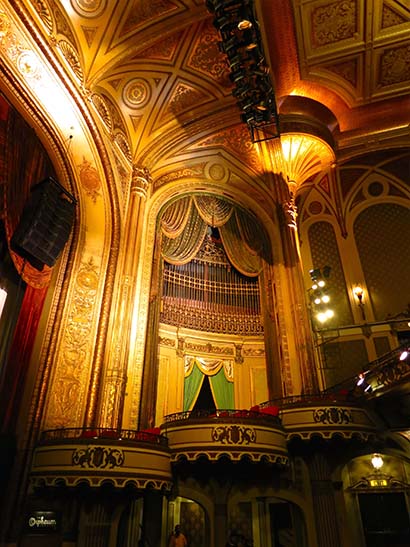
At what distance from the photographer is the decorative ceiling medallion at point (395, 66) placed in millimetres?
8758

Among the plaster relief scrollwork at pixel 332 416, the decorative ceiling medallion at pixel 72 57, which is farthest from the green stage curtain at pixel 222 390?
the decorative ceiling medallion at pixel 72 57

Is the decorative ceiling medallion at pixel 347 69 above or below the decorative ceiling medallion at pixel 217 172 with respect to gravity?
above

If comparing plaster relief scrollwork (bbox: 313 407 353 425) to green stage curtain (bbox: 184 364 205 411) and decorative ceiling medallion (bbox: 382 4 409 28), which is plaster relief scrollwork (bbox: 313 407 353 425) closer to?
green stage curtain (bbox: 184 364 205 411)

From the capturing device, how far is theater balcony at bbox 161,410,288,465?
581 centimetres

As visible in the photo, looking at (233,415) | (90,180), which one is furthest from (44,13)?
(233,415)

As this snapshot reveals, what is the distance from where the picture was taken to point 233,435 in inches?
234

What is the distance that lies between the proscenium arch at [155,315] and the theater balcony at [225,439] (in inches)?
35.1

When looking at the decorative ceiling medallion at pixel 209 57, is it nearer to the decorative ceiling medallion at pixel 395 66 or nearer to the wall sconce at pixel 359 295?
the decorative ceiling medallion at pixel 395 66

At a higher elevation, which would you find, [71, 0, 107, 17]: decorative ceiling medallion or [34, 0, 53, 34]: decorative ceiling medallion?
[71, 0, 107, 17]: decorative ceiling medallion

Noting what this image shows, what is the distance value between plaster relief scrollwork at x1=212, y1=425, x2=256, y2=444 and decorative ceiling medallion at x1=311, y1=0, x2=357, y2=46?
8.39 meters

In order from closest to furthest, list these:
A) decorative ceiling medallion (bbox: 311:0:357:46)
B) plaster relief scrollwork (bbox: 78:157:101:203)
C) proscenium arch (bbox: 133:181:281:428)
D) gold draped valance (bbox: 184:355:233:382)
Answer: proscenium arch (bbox: 133:181:281:428), plaster relief scrollwork (bbox: 78:157:101:203), decorative ceiling medallion (bbox: 311:0:357:46), gold draped valance (bbox: 184:355:233:382)

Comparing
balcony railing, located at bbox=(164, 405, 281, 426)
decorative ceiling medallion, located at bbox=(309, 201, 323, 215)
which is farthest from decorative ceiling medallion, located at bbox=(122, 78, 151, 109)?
balcony railing, located at bbox=(164, 405, 281, 426)

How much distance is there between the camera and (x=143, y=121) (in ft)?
29.6

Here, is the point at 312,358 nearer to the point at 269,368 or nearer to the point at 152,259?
the point at 269,368
